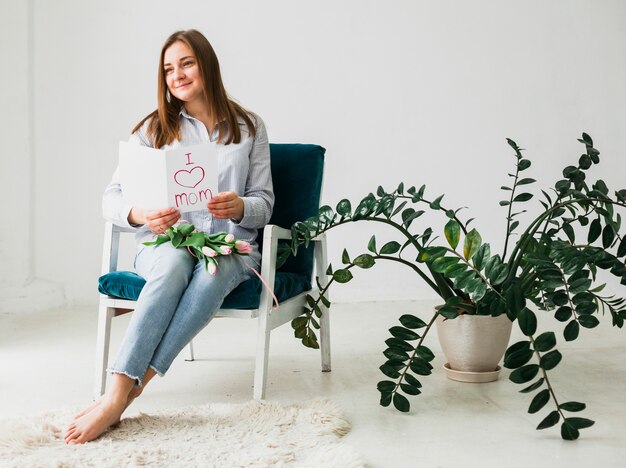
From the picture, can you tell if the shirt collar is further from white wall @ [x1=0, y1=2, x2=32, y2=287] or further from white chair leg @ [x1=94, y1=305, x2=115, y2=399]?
white wall @ [x1=0, y1=2, x2=32, y2=287]

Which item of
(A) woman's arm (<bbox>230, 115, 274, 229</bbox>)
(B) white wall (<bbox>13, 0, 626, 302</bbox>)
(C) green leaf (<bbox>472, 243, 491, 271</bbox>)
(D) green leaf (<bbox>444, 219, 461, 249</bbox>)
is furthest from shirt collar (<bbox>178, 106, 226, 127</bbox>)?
(B) white wall (<bbox>13, 0, 626, 302</bbox>)

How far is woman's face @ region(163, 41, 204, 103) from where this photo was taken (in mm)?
2289

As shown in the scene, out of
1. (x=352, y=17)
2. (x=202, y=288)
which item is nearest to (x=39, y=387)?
(x=202, y=288)

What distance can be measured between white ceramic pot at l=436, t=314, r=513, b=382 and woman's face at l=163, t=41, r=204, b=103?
104 cm

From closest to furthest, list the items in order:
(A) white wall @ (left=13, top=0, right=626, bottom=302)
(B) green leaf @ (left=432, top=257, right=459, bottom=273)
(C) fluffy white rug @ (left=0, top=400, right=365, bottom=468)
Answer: (C) fluffy white rug @ (left=0, top=400, right=365, bottom=468)
(B) green leaf @ (left=432, top=257, right=459, bottom=273)
(A) white wall @ (left=13, top=0, right=626, bottom=302)

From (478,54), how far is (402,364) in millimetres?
2399

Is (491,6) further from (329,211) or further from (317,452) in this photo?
(317,452)

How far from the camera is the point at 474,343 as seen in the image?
2.31 metres

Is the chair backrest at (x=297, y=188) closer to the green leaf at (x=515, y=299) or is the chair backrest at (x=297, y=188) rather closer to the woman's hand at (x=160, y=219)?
the woman's hand at (x=160, y=219)

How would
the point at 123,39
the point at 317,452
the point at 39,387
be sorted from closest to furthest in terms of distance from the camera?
the point at 317,452, the point at 39,387, the point at 123,39

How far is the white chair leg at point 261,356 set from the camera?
6.98ft

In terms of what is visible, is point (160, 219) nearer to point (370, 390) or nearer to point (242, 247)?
point (242, 247)

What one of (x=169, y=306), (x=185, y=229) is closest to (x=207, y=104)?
(x=185, y=229)

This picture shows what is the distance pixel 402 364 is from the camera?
213cm
